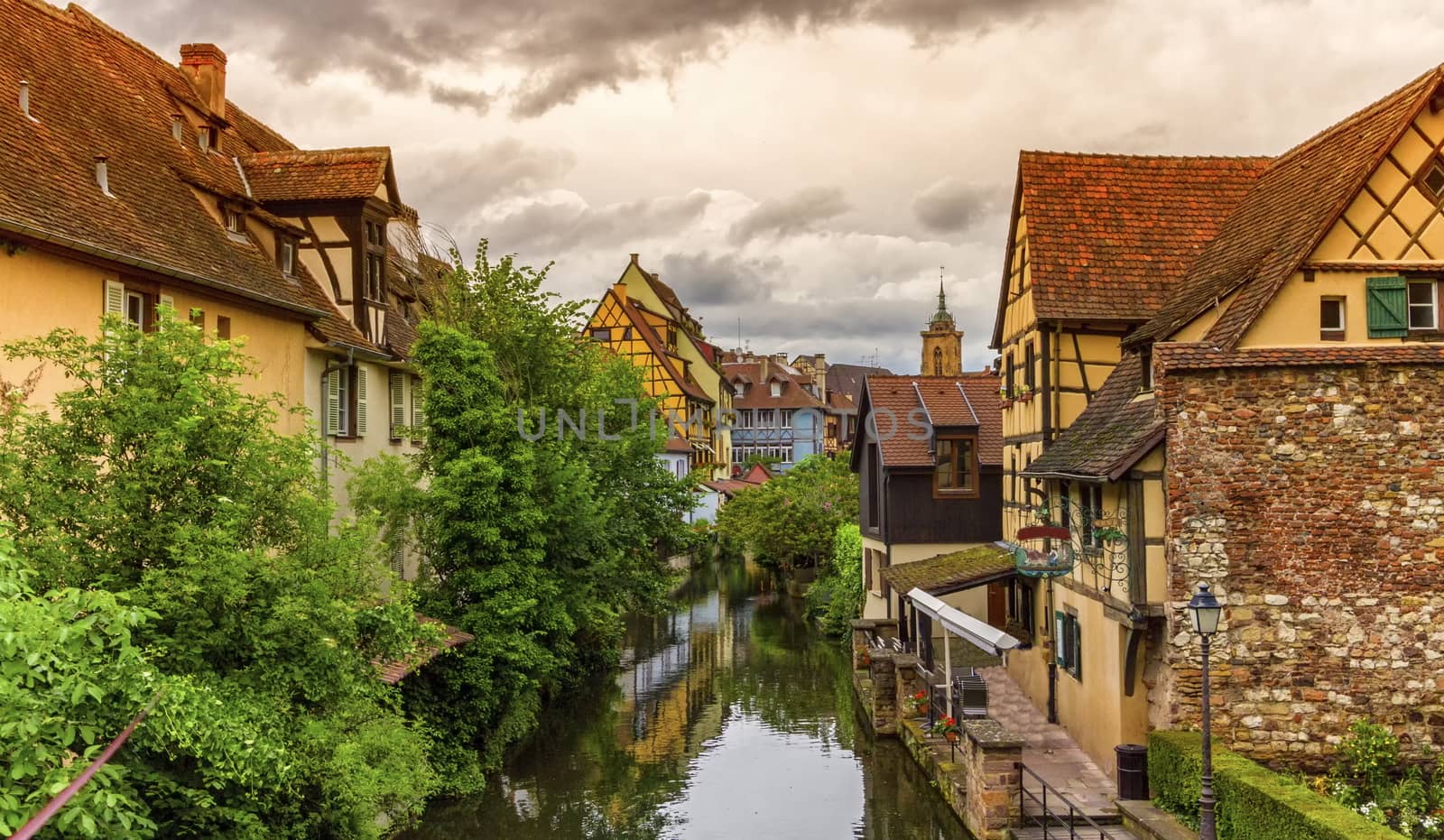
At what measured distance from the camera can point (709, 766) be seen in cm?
2156

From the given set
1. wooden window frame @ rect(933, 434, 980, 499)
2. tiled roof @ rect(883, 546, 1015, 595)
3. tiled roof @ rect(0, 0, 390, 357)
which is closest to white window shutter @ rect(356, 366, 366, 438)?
tiled roof @ rect(0, 0, 390, 357)

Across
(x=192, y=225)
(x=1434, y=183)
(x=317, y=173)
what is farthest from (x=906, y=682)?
(x=192, y=225)

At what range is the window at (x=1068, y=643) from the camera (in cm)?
1942

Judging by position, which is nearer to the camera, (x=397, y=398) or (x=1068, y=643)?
(x=1068, y=643)

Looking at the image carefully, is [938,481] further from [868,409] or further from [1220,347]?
[1220,347]

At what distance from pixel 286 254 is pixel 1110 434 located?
1437cm

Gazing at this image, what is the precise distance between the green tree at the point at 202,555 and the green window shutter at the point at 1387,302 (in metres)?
14.2

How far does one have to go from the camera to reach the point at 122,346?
11156 mm

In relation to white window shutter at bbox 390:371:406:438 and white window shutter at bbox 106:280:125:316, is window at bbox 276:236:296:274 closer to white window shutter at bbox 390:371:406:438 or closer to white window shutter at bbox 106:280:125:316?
white window shutter at bbox 390:371:406:438

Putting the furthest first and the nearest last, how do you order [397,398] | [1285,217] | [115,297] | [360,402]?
1. [397,398]
2. [360,402]
3. [1285,217]
4. [115,297]

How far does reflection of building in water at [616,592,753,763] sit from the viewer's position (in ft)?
78.1

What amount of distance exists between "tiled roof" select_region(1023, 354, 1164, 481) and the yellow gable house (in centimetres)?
3469

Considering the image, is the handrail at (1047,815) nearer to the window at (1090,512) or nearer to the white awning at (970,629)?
the white awning at (970,629)

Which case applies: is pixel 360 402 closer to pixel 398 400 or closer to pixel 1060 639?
pixel 398 400
